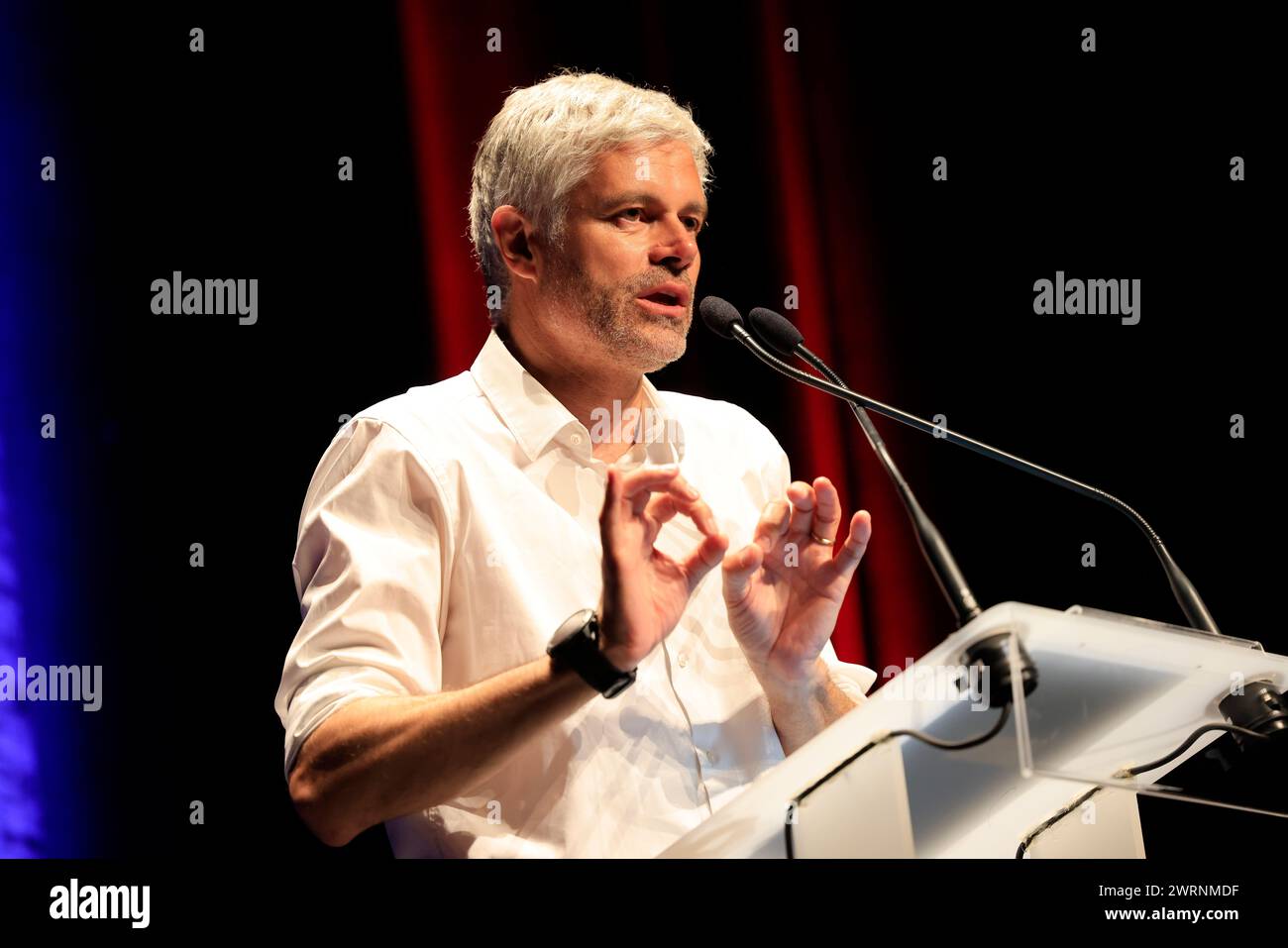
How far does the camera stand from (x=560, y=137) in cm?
207

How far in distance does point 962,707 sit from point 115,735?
191 cm

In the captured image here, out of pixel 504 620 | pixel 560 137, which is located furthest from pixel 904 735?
pixel 560 137

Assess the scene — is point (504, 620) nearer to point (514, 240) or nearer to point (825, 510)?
point (825, 510)

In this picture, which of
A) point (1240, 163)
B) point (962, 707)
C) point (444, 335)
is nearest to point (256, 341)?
point (444, 335)

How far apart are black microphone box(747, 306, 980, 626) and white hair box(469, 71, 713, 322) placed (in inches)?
17.8

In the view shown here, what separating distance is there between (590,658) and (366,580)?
44cm

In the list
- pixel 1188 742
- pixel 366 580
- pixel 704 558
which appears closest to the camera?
pixel 1188 742

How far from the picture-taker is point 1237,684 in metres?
1.26

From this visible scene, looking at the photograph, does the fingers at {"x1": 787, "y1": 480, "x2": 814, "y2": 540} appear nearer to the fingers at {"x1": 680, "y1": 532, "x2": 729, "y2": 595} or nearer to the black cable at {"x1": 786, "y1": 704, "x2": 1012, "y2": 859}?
the fingers at {"x1": 680, "y1": 532, "x2": 729, "y2": 595}

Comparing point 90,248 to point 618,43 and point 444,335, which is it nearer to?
point 444,335

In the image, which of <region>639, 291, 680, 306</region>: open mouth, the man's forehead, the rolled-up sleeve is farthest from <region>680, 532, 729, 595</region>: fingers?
the man's forehead

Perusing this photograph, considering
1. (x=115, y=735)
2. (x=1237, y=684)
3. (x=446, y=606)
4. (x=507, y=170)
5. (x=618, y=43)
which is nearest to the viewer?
(x=1237, y=684)

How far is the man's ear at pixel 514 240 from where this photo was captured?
2.13 metres

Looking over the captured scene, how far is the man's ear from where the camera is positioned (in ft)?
7.00
